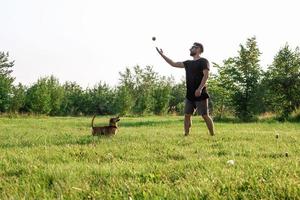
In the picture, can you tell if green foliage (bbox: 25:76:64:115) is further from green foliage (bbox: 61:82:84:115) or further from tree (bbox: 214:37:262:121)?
tree (bbox: 214:37:262:121)

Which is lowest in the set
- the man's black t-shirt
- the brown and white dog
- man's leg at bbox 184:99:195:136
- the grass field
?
the grass field

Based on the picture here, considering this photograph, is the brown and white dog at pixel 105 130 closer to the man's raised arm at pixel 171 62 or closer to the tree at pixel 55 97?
the man's raised arm at pixel 171 62

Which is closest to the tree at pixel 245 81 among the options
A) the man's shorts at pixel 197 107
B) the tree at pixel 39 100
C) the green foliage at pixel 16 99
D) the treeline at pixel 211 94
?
the treeline at pixel 211 94

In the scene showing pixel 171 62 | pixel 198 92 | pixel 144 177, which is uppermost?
pixel 171 62

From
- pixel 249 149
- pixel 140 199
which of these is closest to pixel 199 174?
pixel 140 199

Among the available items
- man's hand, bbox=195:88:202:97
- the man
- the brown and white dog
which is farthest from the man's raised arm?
the brown and white dog

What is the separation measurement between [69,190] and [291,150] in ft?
13.5

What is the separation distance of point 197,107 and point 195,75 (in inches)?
30.5

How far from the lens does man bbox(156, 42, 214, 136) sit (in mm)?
9156

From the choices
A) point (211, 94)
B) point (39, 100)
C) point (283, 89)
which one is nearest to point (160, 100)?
point (211, 94)

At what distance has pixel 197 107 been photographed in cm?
927

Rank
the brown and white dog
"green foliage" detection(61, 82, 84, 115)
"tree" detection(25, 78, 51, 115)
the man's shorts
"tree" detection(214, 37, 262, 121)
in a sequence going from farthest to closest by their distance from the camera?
"green foliage" detection(61, 82, 84, 115) < "tree" detection(25, 78, 51, 115) < "tree" detection(214, 37, 262, 121) < the man's shorts < the brown and white dog

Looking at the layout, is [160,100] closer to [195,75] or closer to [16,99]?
[16,99]

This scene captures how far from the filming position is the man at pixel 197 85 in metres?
9.16
